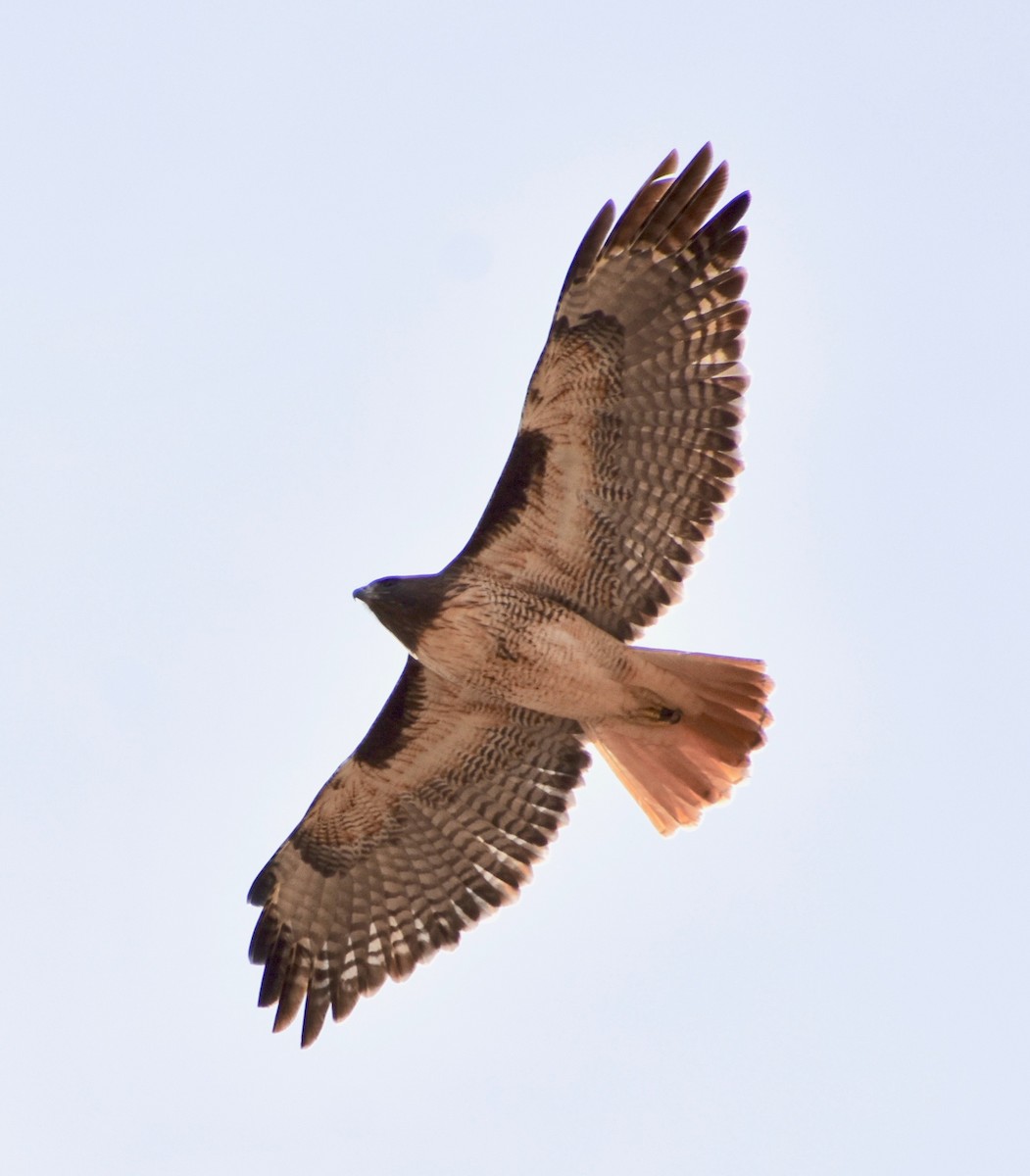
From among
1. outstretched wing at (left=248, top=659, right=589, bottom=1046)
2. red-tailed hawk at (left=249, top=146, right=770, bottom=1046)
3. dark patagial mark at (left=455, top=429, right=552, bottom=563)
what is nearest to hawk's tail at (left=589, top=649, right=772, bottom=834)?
red-tailed hawk at (left=249, top=146, right=770, bottom=1046)

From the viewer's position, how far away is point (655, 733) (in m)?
10.7

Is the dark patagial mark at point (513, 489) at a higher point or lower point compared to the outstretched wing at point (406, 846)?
higher

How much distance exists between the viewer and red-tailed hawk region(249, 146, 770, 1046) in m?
10.3

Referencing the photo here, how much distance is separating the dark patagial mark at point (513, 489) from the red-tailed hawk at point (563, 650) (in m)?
0.01

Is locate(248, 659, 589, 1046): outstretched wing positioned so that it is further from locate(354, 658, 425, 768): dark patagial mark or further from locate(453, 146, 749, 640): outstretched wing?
locate(453, 146, 749, 640): outstretched wing

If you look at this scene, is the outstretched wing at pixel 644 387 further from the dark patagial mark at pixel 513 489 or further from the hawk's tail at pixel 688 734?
the hawk's tail at pixel 688 734

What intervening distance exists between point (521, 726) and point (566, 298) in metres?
2.62

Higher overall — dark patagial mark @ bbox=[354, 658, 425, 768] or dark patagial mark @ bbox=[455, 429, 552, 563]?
dark patagial mark @ bbox=[455, 429, 552, 563]

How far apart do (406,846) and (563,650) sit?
6.08 ft

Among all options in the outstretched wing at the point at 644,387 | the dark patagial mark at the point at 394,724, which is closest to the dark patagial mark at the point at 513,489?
the outstretched wing at the point at 644,387

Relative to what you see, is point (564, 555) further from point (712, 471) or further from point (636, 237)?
point (636, 237)

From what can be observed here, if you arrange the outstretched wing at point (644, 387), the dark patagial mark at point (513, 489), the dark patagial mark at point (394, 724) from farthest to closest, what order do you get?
the dark patagial mark at point (394, 724) → the dark patagial mark at point (513, 489) → the outstretched wing at point (644, 387)

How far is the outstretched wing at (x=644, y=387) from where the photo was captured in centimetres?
1025

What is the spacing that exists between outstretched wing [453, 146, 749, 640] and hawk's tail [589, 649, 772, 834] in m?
0.56
